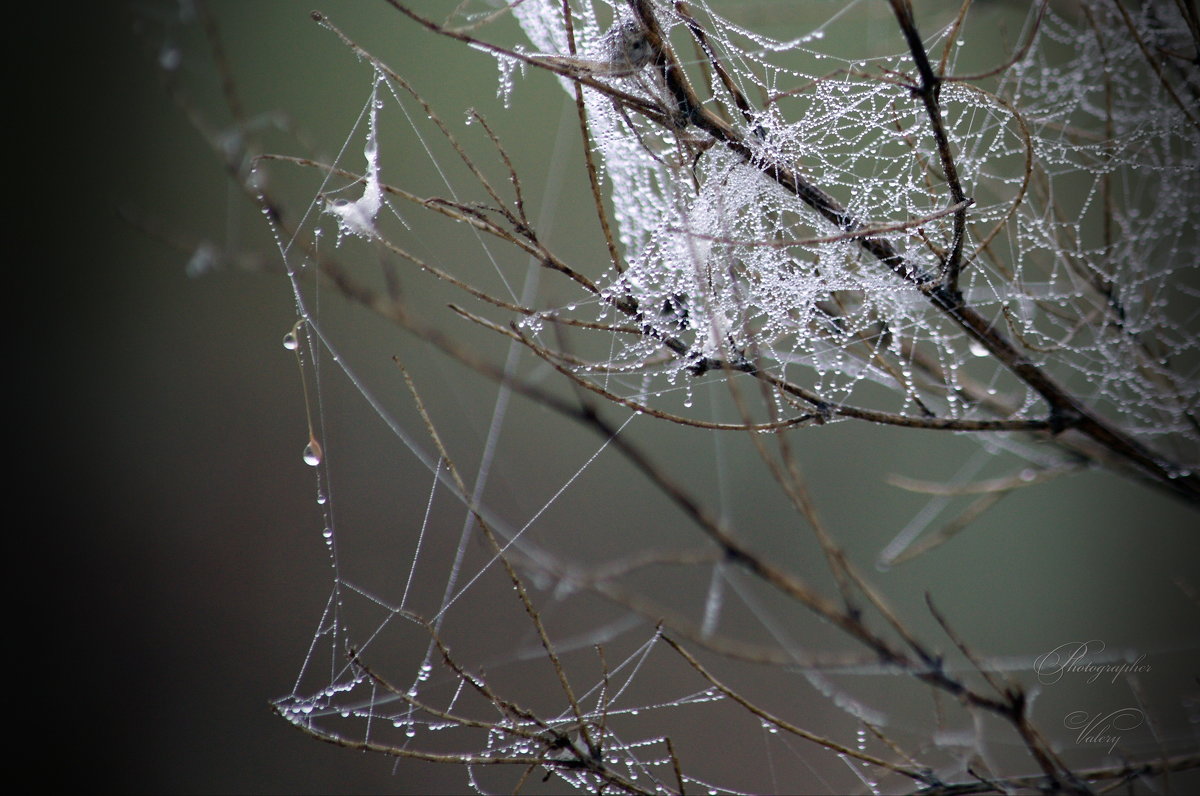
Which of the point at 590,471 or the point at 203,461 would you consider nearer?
the point at 203,461

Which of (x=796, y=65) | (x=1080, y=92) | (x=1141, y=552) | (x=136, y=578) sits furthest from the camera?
(x=1141, y=552)

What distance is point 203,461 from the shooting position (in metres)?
2.25

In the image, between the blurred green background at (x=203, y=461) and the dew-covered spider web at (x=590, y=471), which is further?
→ the blurred green background at (x=203, y=461)

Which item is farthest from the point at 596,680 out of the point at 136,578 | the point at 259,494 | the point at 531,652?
the point at 136,578

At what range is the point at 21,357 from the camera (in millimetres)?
2150

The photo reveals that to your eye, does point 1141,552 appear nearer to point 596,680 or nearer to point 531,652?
point 596,680

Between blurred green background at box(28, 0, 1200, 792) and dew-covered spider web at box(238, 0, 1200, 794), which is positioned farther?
blurred green background at box(28, 0, 1200, 792)

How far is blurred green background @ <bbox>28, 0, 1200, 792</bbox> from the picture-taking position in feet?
6.59

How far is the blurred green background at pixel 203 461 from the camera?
6.59ft

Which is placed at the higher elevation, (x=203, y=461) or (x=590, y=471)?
(x=590, y=471)

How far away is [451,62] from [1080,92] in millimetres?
1792

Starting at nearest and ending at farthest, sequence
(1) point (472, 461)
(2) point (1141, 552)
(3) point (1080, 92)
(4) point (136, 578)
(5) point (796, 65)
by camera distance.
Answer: (3) point (1080, 92)
(5) point (796, 65)
(4) point (136, 578)
(1) point (472, 461)
(2) point (1141, 552)

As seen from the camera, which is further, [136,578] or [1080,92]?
[136,578]

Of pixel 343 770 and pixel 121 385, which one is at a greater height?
pixel 121 385
